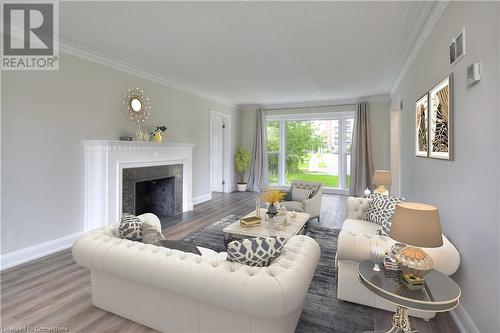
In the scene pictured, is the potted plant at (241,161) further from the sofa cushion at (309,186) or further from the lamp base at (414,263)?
the lamp base at (414,263)

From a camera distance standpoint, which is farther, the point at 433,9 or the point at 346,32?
the point at 346,32

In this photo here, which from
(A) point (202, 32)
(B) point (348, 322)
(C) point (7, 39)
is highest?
(A) point (202, 32)

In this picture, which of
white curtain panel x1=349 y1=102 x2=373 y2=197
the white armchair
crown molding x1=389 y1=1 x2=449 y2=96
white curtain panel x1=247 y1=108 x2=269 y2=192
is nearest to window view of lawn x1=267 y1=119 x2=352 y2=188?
white curtain panel x1=247 y1=108 x2=269 y2=192

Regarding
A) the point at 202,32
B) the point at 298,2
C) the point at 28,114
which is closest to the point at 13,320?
the point at 28,114

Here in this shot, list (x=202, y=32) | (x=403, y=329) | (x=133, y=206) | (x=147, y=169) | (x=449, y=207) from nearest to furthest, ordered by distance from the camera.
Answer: (x=403, y=329)
(x=449, y=207)
(x=202, y=32)
(x=133, y=206)
(x=147, y=169)

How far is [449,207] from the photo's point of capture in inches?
91.3

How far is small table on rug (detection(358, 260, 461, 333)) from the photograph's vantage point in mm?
1439

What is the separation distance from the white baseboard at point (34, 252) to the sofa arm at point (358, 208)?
12.9ft

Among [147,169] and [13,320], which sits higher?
[147,169]

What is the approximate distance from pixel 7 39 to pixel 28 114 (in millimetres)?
852

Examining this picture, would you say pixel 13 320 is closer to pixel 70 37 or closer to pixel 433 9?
pixel 70 37

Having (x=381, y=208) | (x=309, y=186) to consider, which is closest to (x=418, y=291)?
(x=381, y=208)

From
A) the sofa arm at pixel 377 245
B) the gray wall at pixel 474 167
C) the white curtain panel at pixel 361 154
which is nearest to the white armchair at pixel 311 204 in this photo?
the gray wall at pixel 474 167

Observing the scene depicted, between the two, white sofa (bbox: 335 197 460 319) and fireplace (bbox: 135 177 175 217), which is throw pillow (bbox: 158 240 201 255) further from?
fireplace (bbox: 135 177 175 217)
